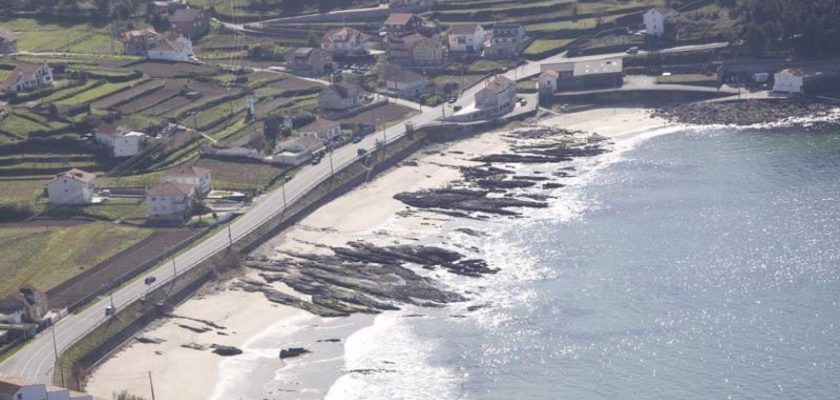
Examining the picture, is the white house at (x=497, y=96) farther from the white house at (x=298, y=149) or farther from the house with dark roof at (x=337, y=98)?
the white house at (x=298, y=149)

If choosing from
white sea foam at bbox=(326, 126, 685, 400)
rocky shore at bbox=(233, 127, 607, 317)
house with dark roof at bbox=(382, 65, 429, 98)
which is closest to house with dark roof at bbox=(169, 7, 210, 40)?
house with dark roof at bbox=(382, 65, 429, 98)

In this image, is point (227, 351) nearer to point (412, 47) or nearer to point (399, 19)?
point (412, 47)

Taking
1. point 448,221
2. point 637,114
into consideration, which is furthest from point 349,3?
point 448,221

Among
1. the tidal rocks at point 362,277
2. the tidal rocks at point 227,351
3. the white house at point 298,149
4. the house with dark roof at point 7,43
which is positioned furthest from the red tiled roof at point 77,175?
the house with dark roof at point 7,43

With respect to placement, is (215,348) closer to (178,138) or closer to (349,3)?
(178,138)

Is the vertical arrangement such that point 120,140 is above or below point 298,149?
above

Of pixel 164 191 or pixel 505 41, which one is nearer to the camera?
pixel 164 191

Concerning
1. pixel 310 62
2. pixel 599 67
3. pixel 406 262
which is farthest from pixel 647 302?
pixel 310 62
